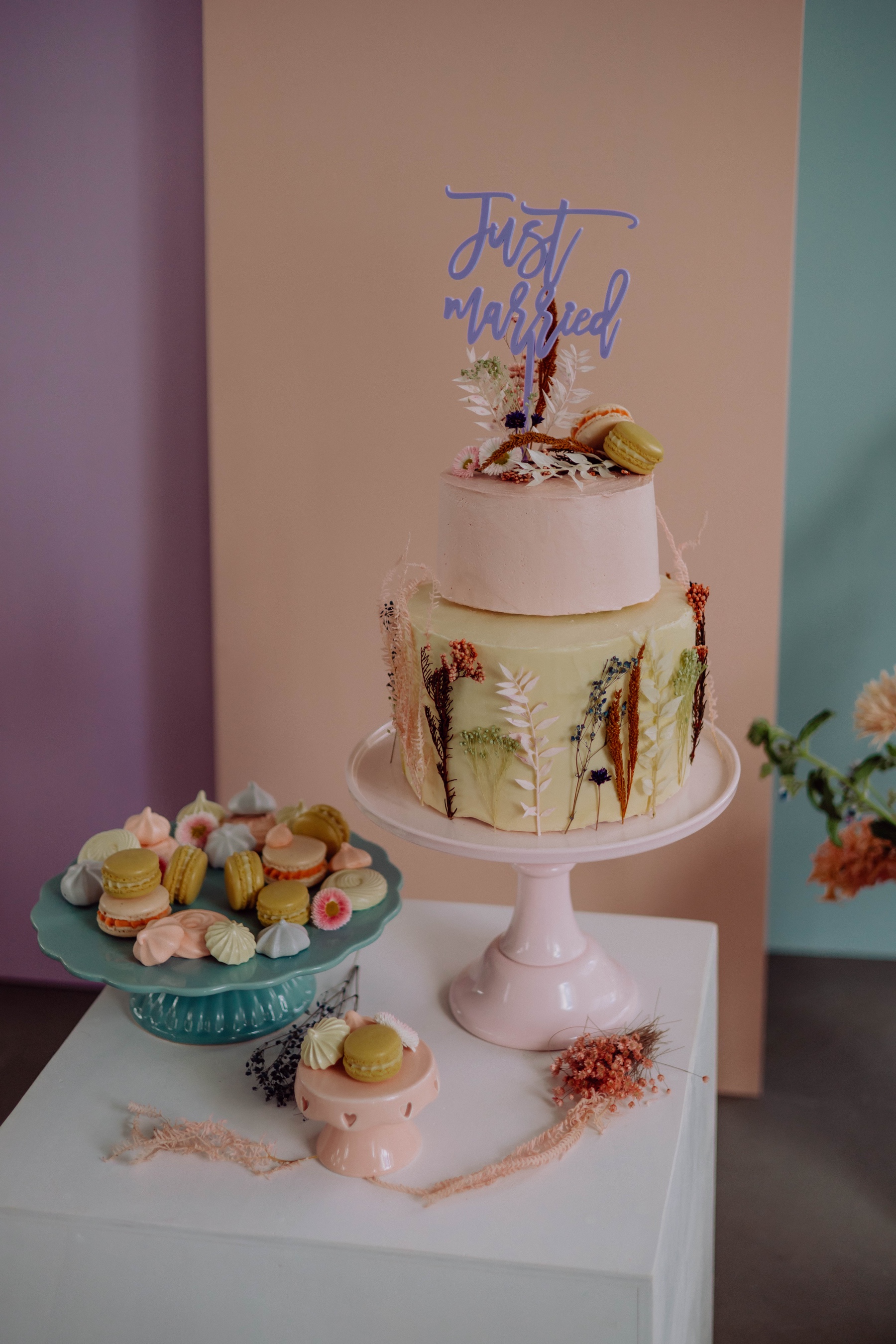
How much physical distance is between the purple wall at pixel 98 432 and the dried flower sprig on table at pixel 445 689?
48.5 inches

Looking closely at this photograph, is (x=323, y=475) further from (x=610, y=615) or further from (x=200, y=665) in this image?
(x=610, y=615)

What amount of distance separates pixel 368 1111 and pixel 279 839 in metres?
0.40

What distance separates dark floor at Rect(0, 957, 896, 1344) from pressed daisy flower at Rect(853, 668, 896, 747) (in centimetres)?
103

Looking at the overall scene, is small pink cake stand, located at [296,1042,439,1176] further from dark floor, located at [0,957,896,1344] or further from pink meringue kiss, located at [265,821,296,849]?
dark floor, located at [0,957,896,1344]

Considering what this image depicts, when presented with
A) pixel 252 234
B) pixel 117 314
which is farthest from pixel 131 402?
pixel 252 234

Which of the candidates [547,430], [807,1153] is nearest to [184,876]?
[547,430]

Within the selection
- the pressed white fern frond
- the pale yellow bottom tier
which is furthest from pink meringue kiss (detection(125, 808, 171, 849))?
the pressed white fern frond

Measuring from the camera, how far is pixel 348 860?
141 cm

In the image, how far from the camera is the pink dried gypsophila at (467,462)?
131cm

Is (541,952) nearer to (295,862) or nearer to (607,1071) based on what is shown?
(607,1071)

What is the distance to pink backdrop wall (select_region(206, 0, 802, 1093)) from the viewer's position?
1.95 meters

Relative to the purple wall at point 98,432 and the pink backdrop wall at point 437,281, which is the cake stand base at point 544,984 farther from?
the purple wall at point 98,432

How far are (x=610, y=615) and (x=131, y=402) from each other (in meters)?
1.39

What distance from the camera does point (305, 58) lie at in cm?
201
